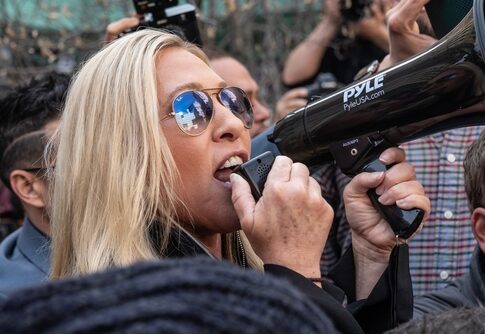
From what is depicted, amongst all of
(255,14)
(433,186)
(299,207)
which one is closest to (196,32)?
(433,186)

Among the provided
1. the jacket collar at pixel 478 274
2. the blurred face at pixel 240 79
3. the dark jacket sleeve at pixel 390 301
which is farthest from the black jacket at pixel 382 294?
the blurred face at pixel 240 79

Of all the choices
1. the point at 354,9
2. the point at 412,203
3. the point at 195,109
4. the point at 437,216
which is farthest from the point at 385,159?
the point at 354,9

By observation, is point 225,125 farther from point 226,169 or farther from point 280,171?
point 280,171

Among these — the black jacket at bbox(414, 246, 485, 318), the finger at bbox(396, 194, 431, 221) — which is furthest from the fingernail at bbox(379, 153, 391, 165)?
the black jacket at bbox(414, 246, 485, 318)

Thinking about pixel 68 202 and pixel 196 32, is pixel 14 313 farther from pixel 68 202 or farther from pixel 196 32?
pixel 196 32

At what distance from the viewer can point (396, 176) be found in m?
1.90

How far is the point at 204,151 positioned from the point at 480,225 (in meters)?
0.99

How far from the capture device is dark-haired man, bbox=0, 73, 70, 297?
2729mm

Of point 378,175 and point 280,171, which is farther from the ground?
point 280,171

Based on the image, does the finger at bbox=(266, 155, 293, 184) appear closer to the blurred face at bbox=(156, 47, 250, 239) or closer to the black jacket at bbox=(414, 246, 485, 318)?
the blurred face at bbox=(156, 47, 250, 239)

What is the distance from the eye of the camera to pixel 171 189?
1758mm

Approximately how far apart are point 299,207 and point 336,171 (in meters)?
1.46

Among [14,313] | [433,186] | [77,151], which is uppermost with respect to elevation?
[14,313]

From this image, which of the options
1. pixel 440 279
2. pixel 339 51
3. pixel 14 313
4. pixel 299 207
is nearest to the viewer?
pixel 14 313
